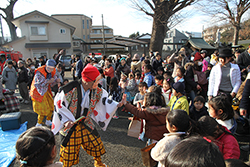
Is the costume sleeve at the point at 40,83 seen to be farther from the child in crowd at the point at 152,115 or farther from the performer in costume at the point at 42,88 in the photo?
the child in crowd at the point at 152,115

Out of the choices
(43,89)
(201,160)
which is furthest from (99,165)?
(43,89)

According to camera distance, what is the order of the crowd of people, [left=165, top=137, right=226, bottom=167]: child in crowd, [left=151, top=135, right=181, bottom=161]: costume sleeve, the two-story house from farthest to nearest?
the two-story house, [left=151, top=135, right=181, bottom=161]: costume sleeve, the crowd of people, [left=165, top=137, right=226, bottom=167]: child in crowd

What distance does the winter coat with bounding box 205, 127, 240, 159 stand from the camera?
1.90 m

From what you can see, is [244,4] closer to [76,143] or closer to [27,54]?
[76,143]

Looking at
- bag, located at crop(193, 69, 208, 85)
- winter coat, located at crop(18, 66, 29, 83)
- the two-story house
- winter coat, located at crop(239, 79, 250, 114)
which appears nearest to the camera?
winter coat, located at crop(239, 79, 250, 114)

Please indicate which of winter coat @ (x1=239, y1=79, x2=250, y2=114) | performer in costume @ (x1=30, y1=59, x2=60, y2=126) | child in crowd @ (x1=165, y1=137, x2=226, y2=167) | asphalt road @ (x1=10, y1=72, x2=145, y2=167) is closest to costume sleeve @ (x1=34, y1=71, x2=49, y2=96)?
performer in costume @ (x1=30, y1=59, x2=60, y2=126)

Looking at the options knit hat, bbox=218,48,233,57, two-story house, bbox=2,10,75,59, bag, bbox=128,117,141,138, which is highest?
two-story house, bbox=2,10,75,59

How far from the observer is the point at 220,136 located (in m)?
2.01

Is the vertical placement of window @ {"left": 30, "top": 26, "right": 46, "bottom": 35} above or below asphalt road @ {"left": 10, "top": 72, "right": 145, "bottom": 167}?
above

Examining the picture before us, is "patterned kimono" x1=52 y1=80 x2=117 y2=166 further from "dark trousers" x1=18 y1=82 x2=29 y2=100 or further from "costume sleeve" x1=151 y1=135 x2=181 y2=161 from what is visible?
"dark trousers" x1=18 y1=82 x2=29 y2=100

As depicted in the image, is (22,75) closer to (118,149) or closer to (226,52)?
(118,149)

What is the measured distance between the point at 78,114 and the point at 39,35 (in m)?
27.8

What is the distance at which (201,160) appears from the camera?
849mm

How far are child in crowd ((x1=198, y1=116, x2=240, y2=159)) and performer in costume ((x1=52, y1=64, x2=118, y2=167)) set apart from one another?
1373 mm
